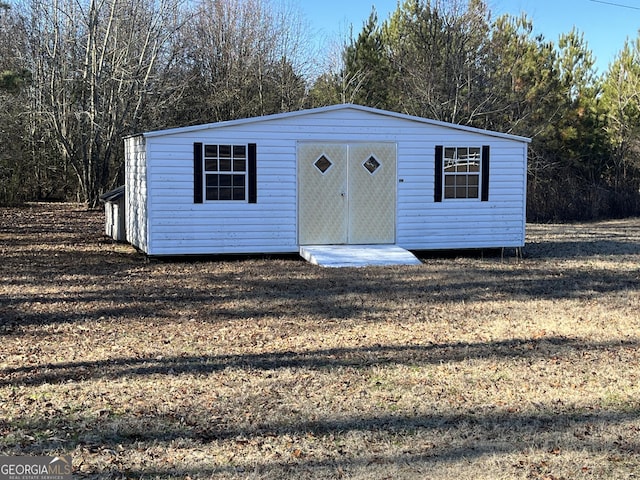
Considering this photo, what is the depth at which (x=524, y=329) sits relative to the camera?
23.4ft

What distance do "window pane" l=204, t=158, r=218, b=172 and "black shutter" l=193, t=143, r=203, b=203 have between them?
4.3 inches

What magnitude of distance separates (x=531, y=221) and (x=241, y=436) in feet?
75.8

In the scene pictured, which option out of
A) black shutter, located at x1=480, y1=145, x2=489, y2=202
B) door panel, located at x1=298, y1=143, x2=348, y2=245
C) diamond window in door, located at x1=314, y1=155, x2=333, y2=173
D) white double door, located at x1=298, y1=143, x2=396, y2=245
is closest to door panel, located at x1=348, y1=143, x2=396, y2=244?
white double door, located at x1=298, y1=143, x2=396, y2=245

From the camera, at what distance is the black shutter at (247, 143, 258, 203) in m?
12.0

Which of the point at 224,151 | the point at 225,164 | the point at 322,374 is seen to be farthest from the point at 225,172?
the point at 322,374

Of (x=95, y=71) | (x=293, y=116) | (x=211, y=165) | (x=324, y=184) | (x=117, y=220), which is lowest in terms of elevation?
(x=117, y=220)

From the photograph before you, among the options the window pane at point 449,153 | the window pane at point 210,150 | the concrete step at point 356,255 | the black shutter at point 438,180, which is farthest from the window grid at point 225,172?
the window pane at point 449,153

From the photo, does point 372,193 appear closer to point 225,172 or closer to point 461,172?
point 461,172

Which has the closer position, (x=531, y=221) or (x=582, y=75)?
(x=531, y=221)

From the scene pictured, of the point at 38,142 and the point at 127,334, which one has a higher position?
the point at 38,142

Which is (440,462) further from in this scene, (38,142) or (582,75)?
(582,75)

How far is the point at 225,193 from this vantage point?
1192 centimetres

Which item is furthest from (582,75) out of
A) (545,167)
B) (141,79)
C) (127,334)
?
(127,334)

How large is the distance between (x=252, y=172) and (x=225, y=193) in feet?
1.87
